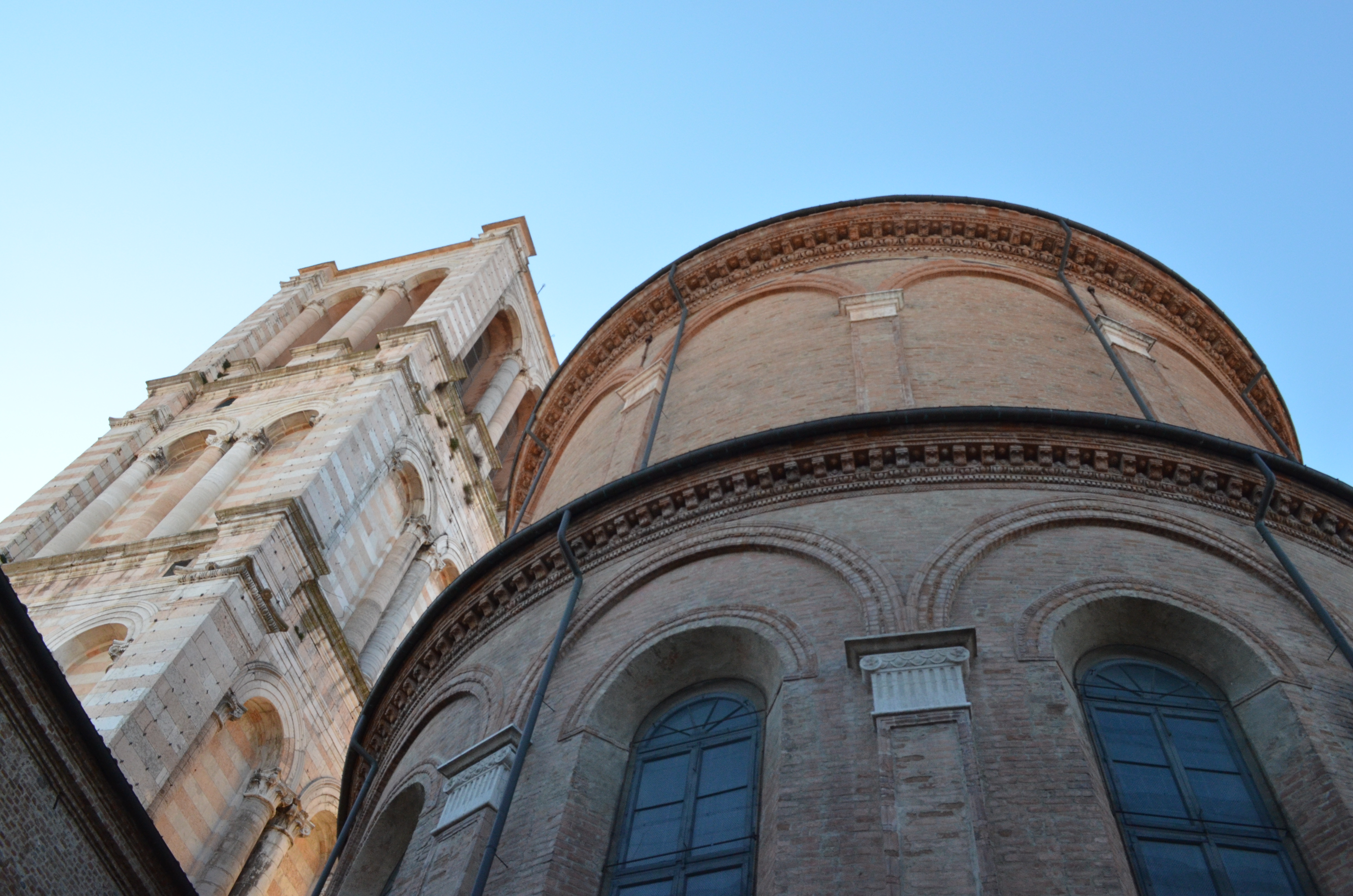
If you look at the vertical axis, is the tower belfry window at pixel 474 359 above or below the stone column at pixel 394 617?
above

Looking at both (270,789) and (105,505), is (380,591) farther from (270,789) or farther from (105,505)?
(270,789)

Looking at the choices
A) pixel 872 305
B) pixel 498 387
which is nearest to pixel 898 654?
pixel 872 305

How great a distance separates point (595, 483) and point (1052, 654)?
6.95m

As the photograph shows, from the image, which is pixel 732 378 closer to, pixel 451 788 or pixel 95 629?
pixel 451 788

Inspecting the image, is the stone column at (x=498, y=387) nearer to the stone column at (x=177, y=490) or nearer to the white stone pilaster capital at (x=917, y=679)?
the stone column at (x=177, y=490)

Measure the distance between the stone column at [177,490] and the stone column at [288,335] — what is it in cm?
441

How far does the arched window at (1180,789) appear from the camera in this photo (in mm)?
7449

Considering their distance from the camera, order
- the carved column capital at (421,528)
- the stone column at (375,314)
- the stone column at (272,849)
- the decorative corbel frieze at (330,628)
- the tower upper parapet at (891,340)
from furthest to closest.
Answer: the stone column at (375,314)
the carved column capital at (421,528)
the decorative corbel frieze at (330,628)
the stone column at (272,849)
the tower upper parapet at (891,340)

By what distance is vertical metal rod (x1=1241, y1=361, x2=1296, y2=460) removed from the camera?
14.6 m

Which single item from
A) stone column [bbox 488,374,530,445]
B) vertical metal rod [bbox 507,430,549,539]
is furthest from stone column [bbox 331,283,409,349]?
vertical metal rod [bbox 507,430,549,539]

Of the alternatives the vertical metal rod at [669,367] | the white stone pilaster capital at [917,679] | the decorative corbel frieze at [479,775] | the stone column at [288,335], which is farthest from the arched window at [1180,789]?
the stone column at [288,335]

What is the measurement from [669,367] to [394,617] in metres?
12.8

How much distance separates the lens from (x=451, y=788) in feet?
31.9

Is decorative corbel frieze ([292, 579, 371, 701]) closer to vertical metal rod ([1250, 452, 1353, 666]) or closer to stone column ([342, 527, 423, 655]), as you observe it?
stone column ([342, 527, 423, 655])
